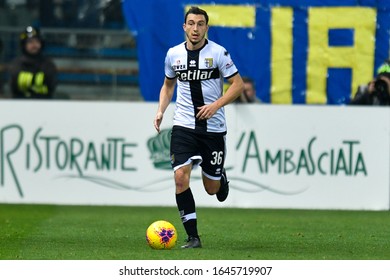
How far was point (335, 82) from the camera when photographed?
18078mm

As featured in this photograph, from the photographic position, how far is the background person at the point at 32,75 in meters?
18.1

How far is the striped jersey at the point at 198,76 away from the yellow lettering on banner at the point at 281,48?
21.0 ft

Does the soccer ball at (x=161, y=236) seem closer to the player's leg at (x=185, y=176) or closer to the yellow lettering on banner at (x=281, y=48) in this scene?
the player's leg at (x=185, y=176)

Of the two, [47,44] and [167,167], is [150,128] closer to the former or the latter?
[167,167]

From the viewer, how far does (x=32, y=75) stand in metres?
18.2

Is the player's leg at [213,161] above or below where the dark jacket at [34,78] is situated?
below

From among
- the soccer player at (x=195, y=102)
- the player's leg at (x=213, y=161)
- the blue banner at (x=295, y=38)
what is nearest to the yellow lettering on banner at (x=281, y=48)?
the blue banner at (x=295, y=38)

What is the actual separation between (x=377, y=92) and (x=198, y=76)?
6.44 m

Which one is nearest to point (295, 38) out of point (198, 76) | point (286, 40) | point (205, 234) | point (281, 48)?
point (286, 40)

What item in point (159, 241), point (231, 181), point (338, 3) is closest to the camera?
point (159, 241)

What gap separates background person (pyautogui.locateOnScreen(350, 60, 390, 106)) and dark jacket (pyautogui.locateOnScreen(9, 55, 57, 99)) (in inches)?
176

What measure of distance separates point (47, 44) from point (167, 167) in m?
3.34

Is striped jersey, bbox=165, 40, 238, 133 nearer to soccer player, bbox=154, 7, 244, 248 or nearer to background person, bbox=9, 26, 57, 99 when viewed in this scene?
→ soccer player, bbox=154, 7, 244, 248

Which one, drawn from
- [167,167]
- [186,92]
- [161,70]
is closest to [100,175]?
[167,167]
